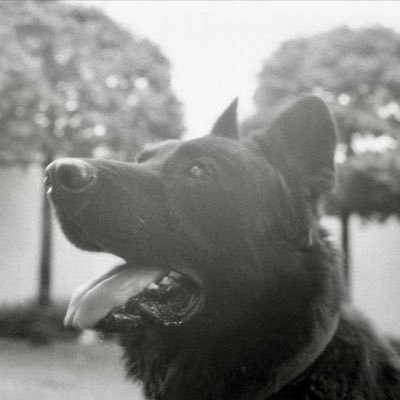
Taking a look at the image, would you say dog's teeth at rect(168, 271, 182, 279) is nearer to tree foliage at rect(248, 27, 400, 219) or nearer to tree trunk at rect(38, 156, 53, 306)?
tree trunk at rect(38, 156, 53, 306)

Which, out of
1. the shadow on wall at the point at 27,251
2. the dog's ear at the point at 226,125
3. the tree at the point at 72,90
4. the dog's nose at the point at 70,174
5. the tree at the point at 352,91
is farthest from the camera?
the tree at the point at 352,91

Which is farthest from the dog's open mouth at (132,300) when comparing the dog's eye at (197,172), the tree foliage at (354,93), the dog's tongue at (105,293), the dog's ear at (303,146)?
the tree foliage at (354,93)

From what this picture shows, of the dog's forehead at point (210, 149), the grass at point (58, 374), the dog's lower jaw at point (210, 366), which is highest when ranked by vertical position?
the dog's forehead at point (210, 149)

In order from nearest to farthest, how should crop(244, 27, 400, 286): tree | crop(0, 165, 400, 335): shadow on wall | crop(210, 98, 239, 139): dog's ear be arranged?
crop(210, 98, 239, 139): dog's ear → crop(0, 165, 400, 335): shadow on wall → crop(244, 27, 400, 286): tree

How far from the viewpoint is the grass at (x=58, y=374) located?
2729 mm

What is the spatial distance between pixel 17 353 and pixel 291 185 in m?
2.02

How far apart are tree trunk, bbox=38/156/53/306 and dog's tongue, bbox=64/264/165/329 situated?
1189 millimetres

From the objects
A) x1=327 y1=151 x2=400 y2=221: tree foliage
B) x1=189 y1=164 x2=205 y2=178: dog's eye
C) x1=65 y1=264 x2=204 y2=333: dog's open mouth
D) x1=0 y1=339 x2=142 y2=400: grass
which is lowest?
x1=0 y1=339 x2=142 y2=400: grass

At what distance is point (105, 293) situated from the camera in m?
1.09

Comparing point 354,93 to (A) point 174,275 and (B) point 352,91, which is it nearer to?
(B) point 352,91

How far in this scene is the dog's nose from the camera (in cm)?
100

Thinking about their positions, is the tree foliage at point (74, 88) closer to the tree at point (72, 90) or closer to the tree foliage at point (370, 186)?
the tree at point (72, 90)

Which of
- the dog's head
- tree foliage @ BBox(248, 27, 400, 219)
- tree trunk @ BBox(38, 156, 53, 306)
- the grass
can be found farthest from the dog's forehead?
tree foliage @ BBox(248, 27, 400, 219)

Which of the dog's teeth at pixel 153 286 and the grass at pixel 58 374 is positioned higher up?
the dog's teeth at pixel 153 286
